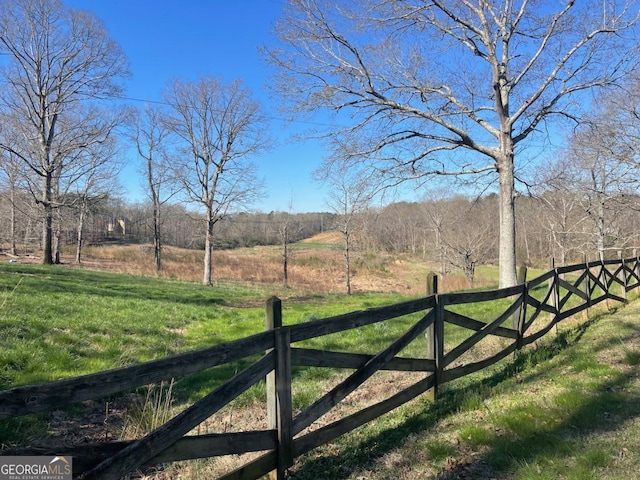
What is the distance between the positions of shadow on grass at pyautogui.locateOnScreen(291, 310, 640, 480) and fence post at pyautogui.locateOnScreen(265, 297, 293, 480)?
1.10 ft

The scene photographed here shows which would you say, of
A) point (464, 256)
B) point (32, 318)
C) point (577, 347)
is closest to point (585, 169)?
point (464, 256)

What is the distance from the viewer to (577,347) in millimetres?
6863

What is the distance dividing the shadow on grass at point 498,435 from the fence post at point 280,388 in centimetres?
34

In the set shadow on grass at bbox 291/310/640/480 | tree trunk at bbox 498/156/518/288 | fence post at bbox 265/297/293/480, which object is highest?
tree trunk at bbox 498/156/518/288

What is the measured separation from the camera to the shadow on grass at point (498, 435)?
3.38 metres

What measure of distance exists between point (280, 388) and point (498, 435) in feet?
7.44

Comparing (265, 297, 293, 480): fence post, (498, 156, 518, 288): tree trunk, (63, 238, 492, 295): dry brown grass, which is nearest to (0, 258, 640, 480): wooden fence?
(265, 297, 293, 480): fence post

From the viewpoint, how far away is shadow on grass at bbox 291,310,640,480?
3377 millimetres

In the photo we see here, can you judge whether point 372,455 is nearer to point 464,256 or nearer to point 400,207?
point 464,256

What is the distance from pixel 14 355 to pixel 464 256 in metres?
27.7

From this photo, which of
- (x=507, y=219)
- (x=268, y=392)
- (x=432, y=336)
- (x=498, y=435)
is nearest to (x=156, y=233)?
(x=507, y=219)

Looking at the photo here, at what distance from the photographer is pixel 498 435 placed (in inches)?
151

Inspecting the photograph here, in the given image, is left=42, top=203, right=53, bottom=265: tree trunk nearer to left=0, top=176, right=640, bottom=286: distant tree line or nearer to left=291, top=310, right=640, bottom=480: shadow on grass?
left=0, top=176, right=640, bottom=286: distant tree line

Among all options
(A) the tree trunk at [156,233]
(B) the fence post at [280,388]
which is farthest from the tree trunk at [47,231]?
(B) the fence post at [280,388]
